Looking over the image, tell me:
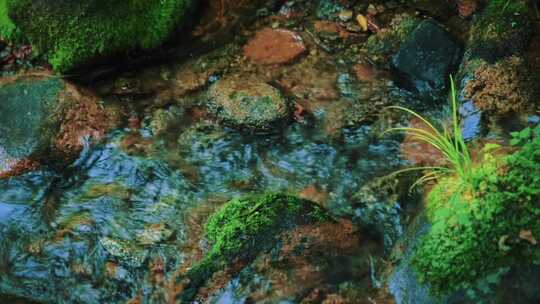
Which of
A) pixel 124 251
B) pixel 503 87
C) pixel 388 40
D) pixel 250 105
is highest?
pixel 503 87

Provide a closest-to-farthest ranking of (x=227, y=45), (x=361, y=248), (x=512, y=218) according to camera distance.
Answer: (x=512, y=218), (x=361, y=248), (x=227, y=45)

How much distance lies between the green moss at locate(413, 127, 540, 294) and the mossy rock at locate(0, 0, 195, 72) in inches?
128

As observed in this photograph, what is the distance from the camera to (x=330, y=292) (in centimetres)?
356

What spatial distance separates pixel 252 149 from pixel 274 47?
1187 mm

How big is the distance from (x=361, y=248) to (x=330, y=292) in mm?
405

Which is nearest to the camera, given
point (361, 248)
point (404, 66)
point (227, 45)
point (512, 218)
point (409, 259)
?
point (512, 218)

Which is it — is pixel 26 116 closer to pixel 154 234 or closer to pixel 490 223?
pixel 154 234

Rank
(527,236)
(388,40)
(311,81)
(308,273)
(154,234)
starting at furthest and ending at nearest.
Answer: (388,40) < (311,81) < (154,234) < (308,273) < (527,236)

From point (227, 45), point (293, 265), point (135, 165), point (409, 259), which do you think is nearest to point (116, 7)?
point (227, 45)

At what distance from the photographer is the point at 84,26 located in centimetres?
520

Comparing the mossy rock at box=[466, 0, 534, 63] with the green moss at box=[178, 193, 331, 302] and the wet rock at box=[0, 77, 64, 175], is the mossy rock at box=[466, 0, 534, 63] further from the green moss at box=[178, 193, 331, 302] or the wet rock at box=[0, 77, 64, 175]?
the wet rock at box=[0, 77, 64, 175]

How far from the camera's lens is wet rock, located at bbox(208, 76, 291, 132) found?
4789 mm

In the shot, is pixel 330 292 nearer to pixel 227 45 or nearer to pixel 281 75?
pixel 281 75

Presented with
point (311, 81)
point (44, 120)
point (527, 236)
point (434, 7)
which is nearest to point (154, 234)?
point (44, 120)
